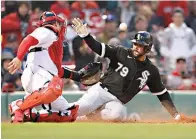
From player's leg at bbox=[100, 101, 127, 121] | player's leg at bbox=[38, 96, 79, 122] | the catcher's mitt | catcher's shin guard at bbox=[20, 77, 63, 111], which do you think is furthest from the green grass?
the catcher's mitt

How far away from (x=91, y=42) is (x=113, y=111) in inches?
44.7

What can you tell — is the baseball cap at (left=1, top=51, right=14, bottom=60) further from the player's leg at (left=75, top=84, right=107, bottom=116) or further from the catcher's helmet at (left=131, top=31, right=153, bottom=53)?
the catcher's helmet at (left=131, top=31, right=153, bottom=53)

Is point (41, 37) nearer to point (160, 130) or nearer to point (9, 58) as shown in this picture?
point (160, 130)

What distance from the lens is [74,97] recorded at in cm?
1397

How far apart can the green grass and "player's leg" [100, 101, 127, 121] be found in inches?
70.5

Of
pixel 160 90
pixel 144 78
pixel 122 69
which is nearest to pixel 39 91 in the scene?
pixel 122 69

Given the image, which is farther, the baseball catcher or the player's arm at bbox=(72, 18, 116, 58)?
the player's arm at bbox=(72, 18, 116, 58)

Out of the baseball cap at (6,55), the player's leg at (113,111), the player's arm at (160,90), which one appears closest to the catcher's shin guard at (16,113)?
the player's leg at (113,111)

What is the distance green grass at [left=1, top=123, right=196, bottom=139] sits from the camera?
808cm

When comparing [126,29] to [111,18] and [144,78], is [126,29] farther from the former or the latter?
[144,78]

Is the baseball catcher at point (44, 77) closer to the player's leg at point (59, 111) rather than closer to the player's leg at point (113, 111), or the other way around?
the player's leg at point (59, 111)

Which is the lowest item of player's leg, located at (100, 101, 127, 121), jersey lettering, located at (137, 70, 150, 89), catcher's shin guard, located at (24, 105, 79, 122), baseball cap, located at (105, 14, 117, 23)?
player's leg, located at (100, 101, 127, 121)

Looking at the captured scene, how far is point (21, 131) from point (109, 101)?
2.97 meters

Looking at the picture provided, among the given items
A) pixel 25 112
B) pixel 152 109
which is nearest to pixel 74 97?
pixel 152 109
